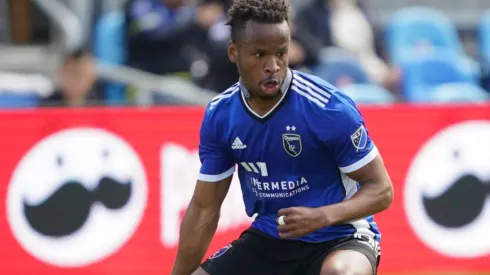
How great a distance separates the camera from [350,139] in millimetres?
5250

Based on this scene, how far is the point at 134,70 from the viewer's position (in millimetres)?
11656

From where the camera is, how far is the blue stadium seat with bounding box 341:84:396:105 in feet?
36.2

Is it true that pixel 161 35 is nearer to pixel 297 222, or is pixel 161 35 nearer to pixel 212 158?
pixel 212 158

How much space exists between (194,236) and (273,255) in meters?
0.42

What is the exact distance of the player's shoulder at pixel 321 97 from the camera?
5.30m

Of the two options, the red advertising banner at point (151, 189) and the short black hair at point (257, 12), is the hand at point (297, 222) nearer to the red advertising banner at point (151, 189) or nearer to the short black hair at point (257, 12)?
the short black hair at point (257, 12)

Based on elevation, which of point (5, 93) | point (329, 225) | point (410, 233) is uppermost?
point (329, 225)

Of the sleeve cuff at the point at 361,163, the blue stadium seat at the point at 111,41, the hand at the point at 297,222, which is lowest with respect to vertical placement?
the blue stadium seat at the point at 111,41

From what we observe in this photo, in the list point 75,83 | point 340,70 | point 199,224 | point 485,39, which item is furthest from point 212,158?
point 485,39

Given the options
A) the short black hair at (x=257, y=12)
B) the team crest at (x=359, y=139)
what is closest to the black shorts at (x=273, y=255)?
the team crest at (x=359, y=139)

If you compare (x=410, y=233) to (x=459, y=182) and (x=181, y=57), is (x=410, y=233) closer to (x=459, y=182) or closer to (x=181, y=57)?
(x=459, y=182)

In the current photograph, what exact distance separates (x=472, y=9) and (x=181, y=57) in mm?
5456

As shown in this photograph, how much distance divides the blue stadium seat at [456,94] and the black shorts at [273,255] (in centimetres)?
636

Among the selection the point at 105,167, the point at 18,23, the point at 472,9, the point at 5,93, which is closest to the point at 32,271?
the point at 105,167
